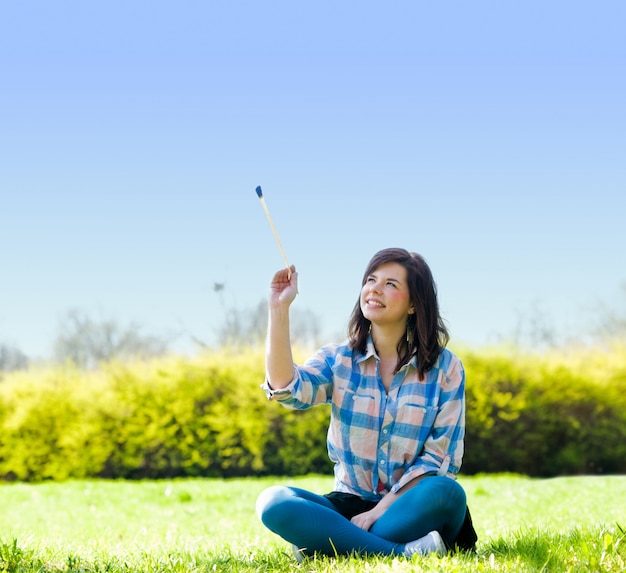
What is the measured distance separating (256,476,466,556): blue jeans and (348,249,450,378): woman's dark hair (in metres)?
0.49

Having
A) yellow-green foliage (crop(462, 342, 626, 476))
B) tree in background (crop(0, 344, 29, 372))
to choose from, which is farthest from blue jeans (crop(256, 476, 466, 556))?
tree in background (crop(0, 344, 29, 372))

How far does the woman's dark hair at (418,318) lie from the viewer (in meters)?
3.25

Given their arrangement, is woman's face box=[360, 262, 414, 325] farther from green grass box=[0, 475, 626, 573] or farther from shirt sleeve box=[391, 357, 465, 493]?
green grass box=[0, 475, 626, 573]

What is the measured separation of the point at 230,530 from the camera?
17.9 ft

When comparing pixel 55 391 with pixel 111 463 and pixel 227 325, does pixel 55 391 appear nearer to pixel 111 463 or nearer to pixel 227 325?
pixel 111 463

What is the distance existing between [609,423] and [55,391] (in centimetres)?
781

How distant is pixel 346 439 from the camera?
10.5ft

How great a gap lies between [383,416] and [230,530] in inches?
106

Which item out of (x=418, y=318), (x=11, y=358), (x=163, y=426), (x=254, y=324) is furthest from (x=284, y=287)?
(x=11, y=358)

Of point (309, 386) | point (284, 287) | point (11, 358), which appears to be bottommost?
point (11, 358)

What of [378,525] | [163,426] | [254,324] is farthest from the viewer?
[254,324]

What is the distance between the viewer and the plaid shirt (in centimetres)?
313

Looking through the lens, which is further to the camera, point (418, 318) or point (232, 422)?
point (232, 422)

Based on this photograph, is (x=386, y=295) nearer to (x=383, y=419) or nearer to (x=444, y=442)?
(x=383, y=419)
